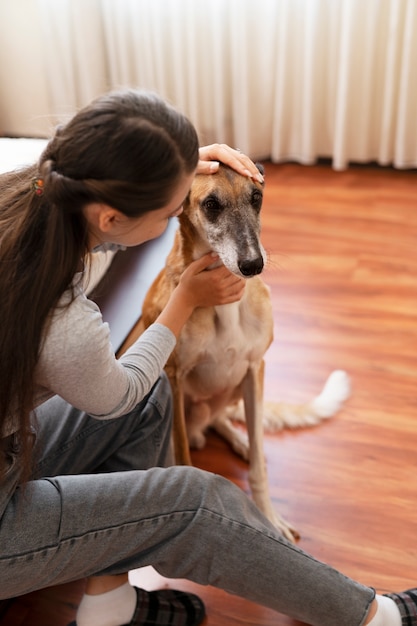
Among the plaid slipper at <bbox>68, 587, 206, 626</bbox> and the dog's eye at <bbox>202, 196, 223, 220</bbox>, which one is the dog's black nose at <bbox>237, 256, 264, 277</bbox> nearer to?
the dog's eye at <bbox>202, 196, 223, 220</bbox>

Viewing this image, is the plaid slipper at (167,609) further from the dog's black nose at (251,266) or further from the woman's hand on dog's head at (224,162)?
the woman's hand on dog's head at (224,162)

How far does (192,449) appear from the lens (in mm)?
2232

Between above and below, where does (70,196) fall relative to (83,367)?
above

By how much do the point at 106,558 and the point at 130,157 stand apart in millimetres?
749

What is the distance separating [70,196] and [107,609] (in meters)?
0.90

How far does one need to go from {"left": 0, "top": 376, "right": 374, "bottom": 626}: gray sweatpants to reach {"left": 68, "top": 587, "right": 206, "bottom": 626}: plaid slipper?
202 millimetres

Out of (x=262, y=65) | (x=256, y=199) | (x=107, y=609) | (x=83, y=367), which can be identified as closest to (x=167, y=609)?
(x=107, y=609)

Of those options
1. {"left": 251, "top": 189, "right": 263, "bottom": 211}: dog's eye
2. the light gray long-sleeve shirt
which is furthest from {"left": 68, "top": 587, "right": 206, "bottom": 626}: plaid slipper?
{"left": 251, "top": 189, "right": 263, "bottom": 211}: dog's eye

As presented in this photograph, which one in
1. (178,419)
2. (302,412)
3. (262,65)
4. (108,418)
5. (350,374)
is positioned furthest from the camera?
(262,65)

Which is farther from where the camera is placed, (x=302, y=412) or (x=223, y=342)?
(x=302, y=412)

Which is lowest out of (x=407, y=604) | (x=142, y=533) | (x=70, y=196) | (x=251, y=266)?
(x=407, y=604)

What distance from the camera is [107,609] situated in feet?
5.06

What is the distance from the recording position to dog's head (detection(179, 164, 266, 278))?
158cm

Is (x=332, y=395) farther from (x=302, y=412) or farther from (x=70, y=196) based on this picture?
(x=70, y=196)
